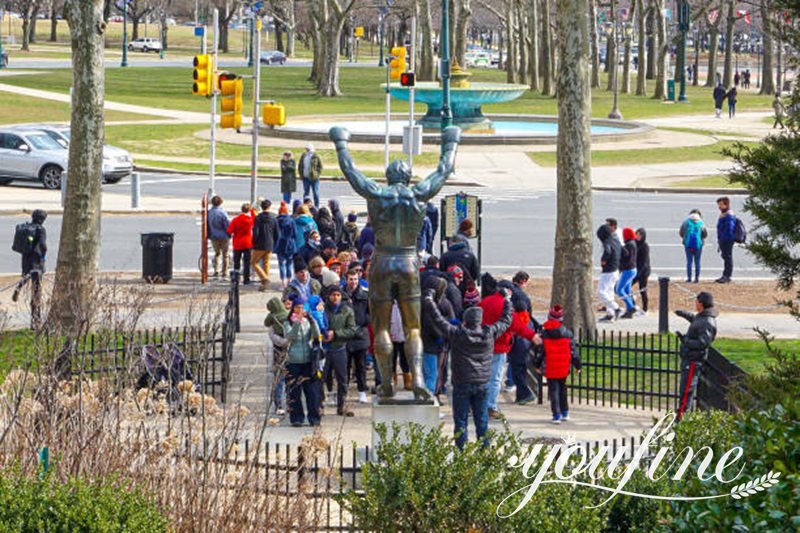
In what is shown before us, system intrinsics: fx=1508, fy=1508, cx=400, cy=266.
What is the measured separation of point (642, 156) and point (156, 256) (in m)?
27.7

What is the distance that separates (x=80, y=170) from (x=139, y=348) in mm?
7034

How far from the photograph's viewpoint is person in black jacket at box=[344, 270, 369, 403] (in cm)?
1639

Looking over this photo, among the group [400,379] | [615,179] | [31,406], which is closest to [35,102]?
[615,179]

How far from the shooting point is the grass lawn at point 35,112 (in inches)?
2255

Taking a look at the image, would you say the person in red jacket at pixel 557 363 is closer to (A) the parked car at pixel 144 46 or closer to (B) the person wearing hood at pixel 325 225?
(B) the person wearing hood at pixel 325 225

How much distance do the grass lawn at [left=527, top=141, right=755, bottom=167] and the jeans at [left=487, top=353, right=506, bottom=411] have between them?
101ft

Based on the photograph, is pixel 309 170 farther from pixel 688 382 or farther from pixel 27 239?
pixel 688 382

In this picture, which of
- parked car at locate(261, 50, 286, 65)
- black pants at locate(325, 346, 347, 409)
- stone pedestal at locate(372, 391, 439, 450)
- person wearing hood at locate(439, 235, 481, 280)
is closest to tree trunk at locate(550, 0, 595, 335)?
person wearing hood at locate(439, 235, 481, 280)

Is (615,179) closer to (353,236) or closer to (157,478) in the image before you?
(353,236)

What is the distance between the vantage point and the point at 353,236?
77.6 ft

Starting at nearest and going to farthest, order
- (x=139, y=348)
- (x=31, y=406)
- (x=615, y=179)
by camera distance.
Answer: (x=31, y=406) < (x=139, y=348) < (x=615, y=179)

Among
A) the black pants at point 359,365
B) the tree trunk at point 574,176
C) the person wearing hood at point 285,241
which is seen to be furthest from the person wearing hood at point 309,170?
the black pants at point 359,365

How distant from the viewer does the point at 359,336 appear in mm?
16328

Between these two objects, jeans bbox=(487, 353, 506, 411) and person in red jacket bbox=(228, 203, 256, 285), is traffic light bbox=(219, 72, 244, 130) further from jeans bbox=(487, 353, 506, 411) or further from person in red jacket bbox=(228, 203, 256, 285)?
jeans bbox=(487, 353, 506, 411)
